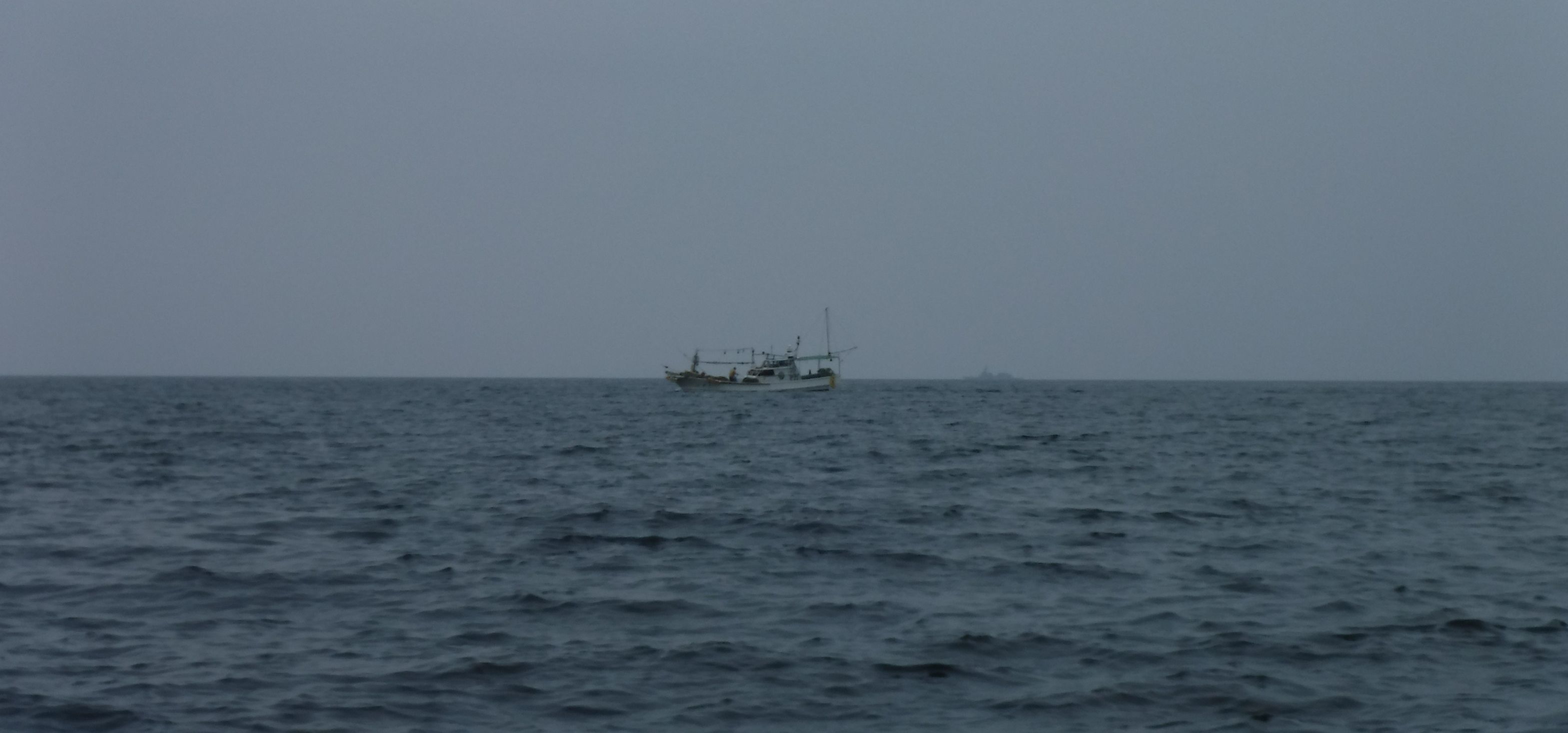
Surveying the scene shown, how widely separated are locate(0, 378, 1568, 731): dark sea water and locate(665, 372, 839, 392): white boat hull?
8739 cm

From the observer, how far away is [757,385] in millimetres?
124312

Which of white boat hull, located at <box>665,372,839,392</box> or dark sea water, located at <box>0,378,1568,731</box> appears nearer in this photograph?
dark sea water, located at <box>0,378,1568,731</box>

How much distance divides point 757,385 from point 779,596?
→ 357 ft

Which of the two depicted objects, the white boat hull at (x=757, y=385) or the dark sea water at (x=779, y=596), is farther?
the white boat hull at (x=757, y=385)

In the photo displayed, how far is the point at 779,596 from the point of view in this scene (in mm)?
15602

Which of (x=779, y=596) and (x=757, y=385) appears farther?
(x=757, y=385)

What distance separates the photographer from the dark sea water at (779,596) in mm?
10844

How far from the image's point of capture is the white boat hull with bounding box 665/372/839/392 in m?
124

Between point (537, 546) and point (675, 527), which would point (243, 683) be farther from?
point (675, 527)

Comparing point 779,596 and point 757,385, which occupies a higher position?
point 757,385

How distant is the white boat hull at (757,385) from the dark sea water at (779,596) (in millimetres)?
87391

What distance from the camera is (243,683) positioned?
1130cm

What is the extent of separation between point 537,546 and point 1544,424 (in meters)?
66.5

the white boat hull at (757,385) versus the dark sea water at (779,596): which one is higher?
the white boat hull at (757,385)
